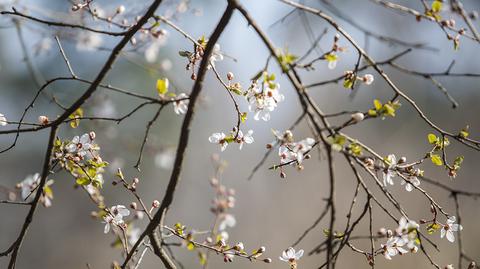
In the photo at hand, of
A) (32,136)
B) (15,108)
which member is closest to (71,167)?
(15,108)

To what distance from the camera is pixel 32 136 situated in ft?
30.5

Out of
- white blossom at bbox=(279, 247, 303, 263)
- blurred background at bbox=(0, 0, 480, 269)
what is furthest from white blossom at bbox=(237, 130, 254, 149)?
blurred background at bbox=(0, 0, 480, 269)

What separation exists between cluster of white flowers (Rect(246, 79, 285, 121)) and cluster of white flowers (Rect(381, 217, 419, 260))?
0.40m

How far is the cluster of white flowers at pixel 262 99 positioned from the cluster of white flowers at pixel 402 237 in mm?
403

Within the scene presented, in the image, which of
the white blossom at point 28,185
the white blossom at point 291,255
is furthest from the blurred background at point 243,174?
the white blossom at point 291,255

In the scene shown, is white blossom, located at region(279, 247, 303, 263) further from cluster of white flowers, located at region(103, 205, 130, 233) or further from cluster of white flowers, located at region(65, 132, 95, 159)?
cluster of white flowers, located at region(65, 132, 95, 159)

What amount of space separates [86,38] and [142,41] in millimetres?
975

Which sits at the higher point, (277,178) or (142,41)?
(277,178)

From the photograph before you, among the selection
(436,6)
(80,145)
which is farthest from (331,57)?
(80,145)

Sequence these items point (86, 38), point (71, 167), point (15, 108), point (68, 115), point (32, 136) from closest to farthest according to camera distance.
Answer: point (68, 115)
point (71, 167)
point (86, 38)
point (15, 108)
point (32, 136)

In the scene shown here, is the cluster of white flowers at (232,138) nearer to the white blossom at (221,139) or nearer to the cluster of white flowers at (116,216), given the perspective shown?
the white blossom at (221,139)

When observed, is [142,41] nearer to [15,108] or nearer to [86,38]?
[86,38]

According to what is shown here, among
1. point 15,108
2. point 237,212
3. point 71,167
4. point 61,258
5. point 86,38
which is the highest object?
point 15,108

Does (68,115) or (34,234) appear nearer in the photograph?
(68,115)
